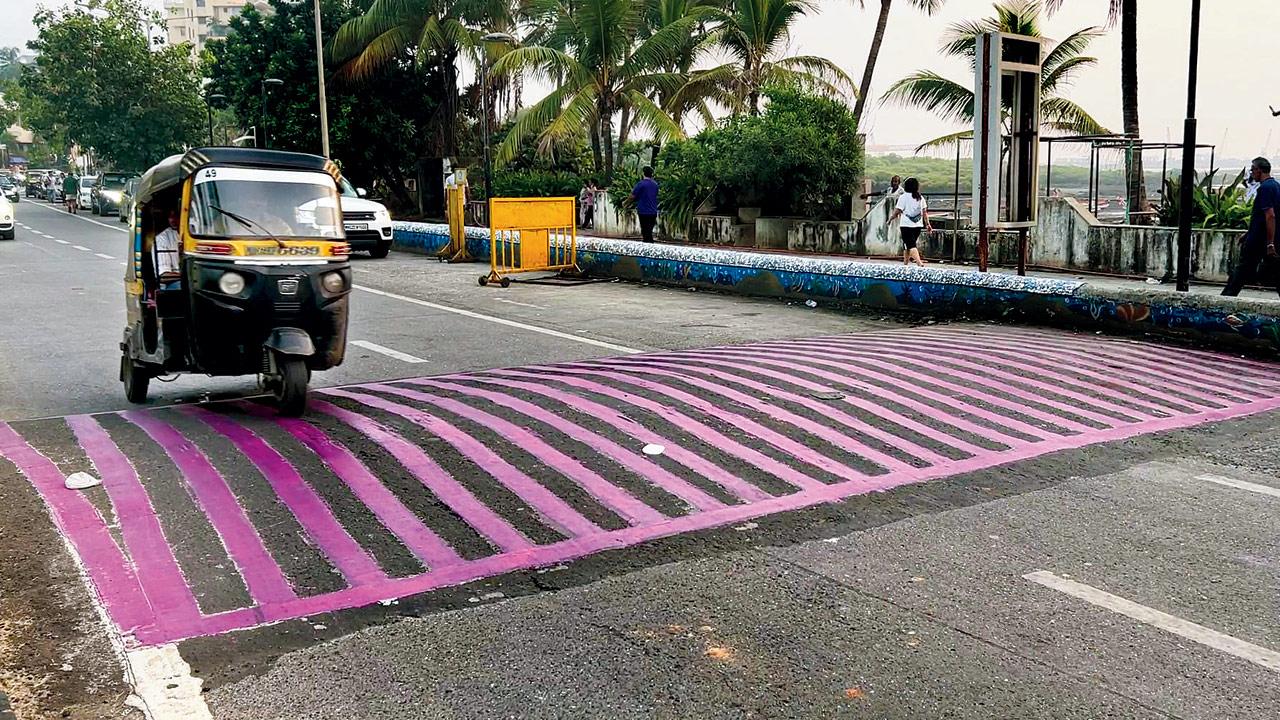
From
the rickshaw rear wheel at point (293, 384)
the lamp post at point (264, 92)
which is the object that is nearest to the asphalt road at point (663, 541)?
the rickshaw rear wheel at point (293, 384)

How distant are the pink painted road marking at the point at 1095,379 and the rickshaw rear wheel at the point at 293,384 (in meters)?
6.19

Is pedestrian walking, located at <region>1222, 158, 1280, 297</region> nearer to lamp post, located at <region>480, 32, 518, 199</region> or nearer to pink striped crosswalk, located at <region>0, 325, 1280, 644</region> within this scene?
pink striped crosswalk, located at <region>0, 325, 1280, 644</region>

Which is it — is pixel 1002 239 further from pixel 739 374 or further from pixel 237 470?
pixel 237 470

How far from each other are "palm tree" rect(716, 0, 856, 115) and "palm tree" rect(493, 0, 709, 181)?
1.24 meters

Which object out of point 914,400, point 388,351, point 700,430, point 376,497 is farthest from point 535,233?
point 376,497

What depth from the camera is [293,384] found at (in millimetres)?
7902

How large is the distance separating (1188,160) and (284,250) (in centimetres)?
1001

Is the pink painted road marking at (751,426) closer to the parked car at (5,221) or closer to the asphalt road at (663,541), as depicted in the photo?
the asphalt road at (663,541)

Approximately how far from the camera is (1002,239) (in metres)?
19.3

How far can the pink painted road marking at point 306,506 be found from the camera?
17.6 ft

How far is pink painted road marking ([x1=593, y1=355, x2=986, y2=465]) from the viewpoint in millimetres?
7473

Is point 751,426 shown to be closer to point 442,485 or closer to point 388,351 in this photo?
point 442,485

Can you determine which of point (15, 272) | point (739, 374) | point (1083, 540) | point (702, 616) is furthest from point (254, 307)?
point (15, 272)

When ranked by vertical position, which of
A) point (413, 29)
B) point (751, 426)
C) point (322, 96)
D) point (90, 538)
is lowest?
point (90, 538)
